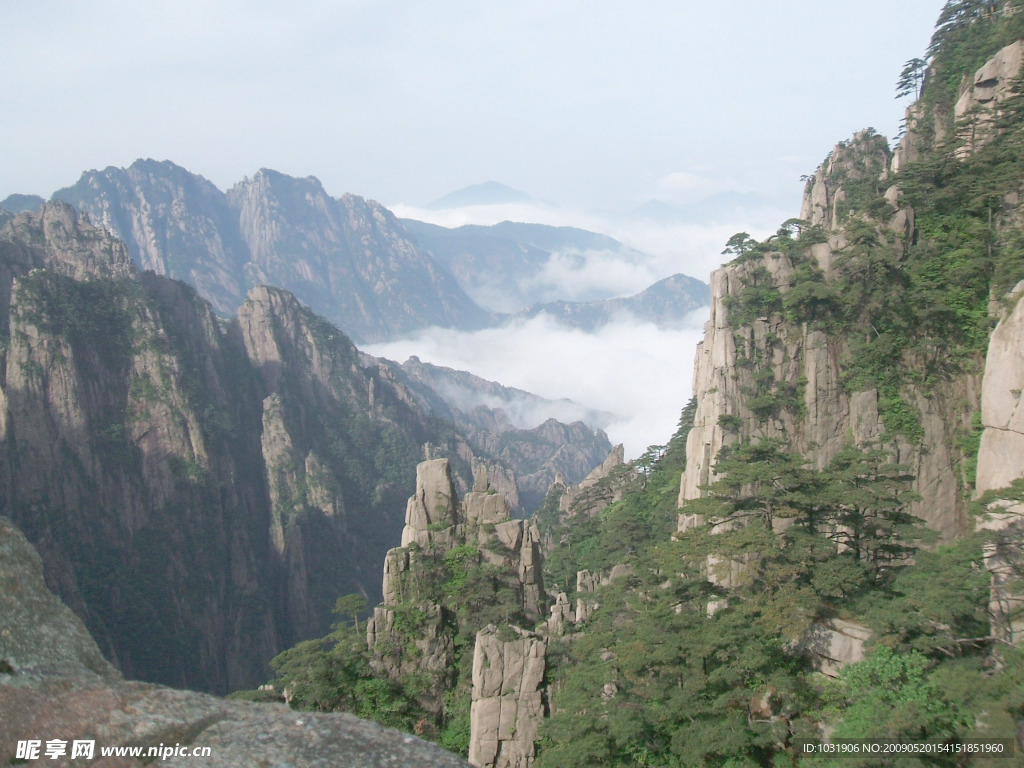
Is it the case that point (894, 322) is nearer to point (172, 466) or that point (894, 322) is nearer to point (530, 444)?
point (172, 466)

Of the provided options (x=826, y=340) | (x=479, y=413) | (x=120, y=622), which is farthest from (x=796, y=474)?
(x=479, y=413)

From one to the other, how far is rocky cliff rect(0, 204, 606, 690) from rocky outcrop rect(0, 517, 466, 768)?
74175 mm

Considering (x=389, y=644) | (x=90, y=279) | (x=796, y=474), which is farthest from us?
(x=90, y=279)

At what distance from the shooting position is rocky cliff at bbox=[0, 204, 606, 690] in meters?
74.6

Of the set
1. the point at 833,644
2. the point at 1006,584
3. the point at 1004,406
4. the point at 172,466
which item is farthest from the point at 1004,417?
the point at 172,466

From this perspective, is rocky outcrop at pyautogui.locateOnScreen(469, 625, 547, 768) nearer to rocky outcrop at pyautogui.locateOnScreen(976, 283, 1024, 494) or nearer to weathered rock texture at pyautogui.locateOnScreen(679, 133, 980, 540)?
weathered rock texture at pyautogui.locateOnScreen(679, 133, 980, 540)

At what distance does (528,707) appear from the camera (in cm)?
2709

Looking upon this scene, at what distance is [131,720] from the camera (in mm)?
5781

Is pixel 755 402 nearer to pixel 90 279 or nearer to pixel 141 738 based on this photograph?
pixel 141 738

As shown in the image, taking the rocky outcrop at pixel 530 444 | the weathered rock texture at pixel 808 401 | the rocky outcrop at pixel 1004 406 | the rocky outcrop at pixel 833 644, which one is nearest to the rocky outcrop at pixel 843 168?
the weathered rock texture at pixel 808 401

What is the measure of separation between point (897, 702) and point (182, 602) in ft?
261

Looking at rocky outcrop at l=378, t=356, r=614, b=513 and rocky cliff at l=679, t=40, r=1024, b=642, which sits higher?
rocky cliff at l=679, t=40, r=1024, b=642

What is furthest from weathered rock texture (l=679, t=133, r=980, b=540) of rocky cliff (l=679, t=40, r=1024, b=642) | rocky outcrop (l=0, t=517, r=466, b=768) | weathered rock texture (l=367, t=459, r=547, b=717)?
rocky outcrop (l=0, t=517, r=466, b=768)

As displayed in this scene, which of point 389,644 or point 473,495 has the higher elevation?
point 473,495
